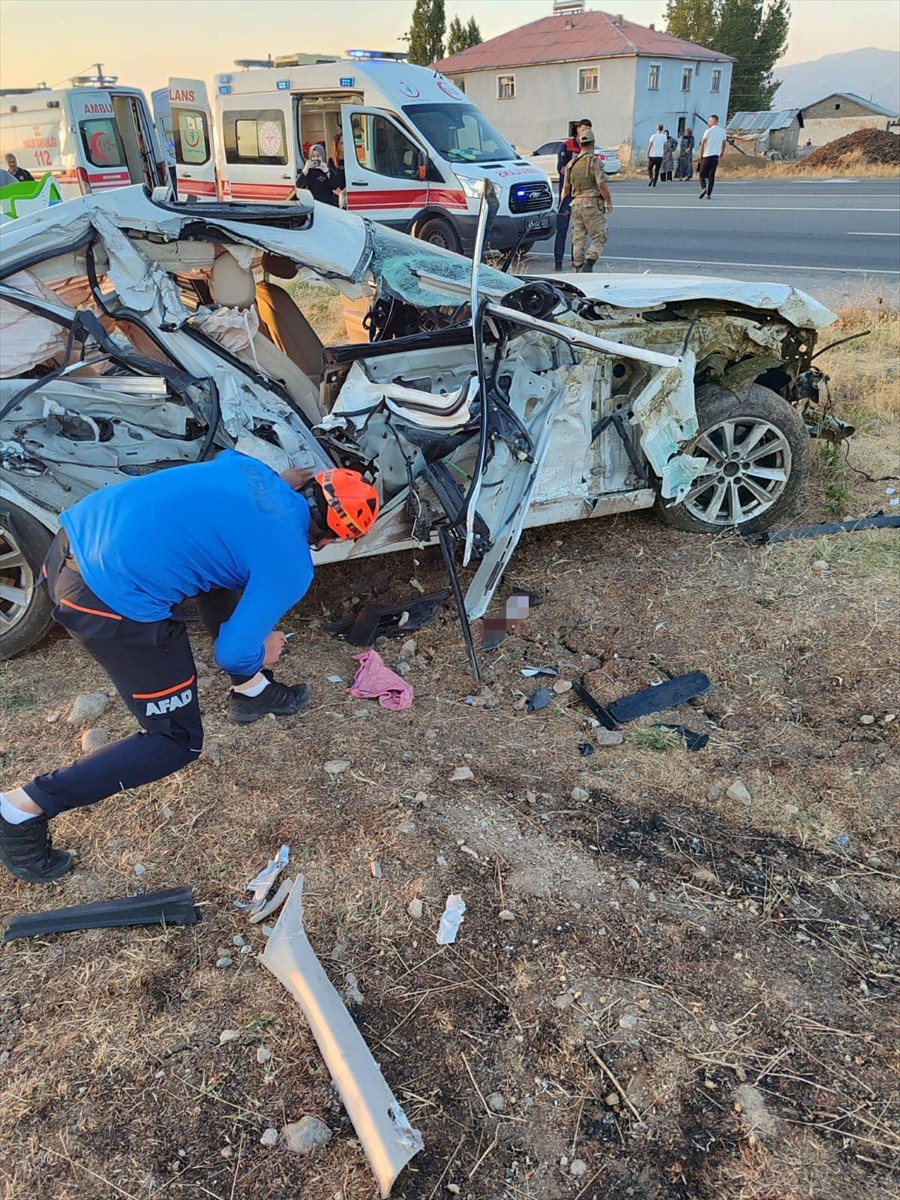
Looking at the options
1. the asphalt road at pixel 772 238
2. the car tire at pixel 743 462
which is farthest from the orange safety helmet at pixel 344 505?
the asphalt road at pixel 772 238

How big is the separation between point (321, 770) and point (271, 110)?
12.9 m

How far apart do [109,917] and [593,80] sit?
144 feet

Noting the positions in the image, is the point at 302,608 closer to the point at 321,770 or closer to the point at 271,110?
the point at 321,770

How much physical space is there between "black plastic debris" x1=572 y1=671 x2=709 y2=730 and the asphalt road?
7176 millimetres

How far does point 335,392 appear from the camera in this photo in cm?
377

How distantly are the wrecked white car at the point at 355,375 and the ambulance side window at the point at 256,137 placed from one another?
33.8ft

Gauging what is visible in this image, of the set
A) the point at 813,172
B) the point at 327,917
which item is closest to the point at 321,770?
the point at 327,917

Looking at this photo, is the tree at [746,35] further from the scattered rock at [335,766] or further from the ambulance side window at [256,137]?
the scattered rock at [335,766]

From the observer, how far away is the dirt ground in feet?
6.44

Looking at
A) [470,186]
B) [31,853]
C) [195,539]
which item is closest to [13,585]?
[31,853]

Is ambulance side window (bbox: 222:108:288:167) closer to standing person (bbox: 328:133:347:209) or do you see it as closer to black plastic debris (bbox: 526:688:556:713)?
standing person (bbox: 328:133:347:209)

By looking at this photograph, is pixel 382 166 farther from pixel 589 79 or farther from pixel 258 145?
pixel 589 79

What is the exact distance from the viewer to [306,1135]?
1983 millimetres

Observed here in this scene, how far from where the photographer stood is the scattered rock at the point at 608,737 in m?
3.29
